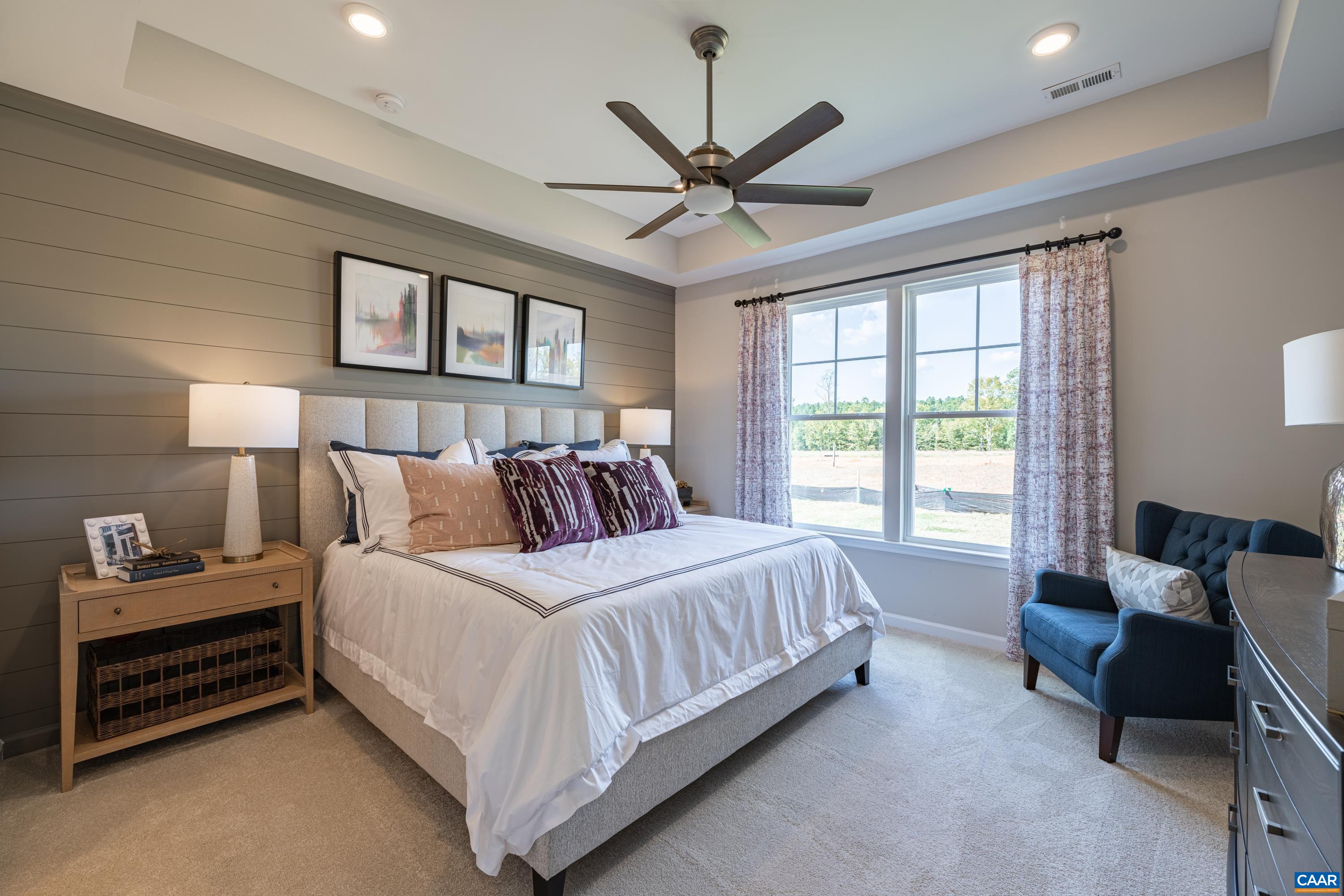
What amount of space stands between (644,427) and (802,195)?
226cm

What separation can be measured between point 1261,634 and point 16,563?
3832 mm

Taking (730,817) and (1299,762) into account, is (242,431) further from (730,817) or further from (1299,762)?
(1299,762)

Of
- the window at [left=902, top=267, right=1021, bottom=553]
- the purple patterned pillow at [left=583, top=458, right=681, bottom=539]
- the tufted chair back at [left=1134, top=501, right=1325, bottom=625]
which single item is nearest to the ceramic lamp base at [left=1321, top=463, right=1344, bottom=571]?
the tufted chair back at [left=1134, top=501, right=1325, bottom=625]

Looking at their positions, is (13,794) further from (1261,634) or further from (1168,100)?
(1168,100)


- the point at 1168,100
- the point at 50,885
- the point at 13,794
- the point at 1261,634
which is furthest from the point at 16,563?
the point at 1168,100

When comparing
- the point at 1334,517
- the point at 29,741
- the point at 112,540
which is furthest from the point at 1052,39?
the point at 29,741

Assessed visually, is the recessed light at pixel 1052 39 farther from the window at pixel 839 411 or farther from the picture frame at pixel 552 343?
the picture frame at pixel 552 343

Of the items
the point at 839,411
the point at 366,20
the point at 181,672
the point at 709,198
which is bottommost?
the point at 181,672

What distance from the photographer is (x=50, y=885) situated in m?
1.57

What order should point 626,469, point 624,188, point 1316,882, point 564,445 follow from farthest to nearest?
point 564,445, point 626,469, point 624,188, point 1316,882

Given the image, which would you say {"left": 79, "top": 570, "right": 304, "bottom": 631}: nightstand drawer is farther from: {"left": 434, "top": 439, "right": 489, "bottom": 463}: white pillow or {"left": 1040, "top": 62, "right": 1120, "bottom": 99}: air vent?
{"left": 1040, "top": 62, "right": 1120, "bottom": 99}: air vent

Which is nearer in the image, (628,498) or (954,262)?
(628,498)

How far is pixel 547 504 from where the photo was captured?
2.55 meters

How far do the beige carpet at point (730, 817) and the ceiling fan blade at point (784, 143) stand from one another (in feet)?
7.64
